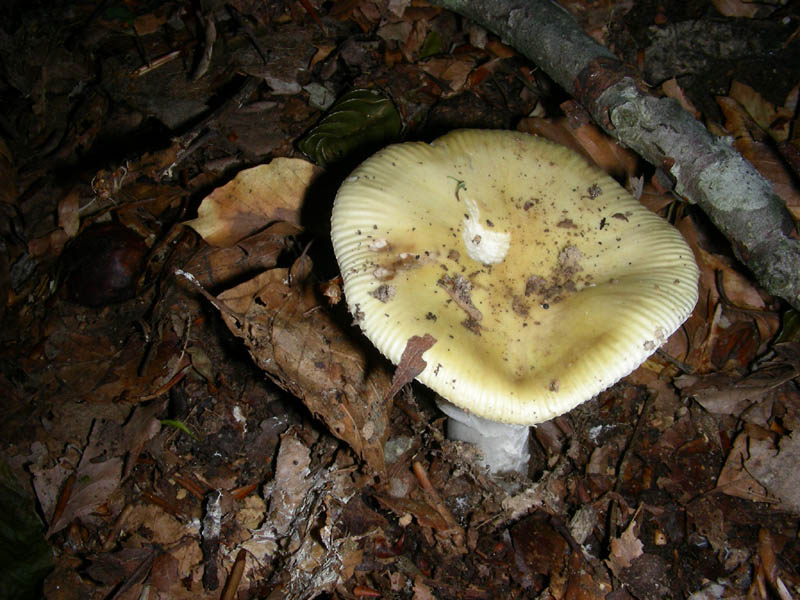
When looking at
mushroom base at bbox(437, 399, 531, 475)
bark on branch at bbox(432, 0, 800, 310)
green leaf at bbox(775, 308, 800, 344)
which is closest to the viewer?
bark on branch at bbox(432, 0, 800, 310)

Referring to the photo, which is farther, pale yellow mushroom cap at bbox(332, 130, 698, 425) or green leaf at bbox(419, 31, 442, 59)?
green leaf at bbox(419, 31, 442, 59)

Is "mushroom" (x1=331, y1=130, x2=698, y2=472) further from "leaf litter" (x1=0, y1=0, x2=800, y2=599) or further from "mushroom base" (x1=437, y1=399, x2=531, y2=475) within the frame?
"mushroom base" (x1=437, y1=399, x2=531, y2=475)

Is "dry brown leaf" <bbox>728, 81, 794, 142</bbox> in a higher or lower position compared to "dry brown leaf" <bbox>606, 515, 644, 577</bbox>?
higher

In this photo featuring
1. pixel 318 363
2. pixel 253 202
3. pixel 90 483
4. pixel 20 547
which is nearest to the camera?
pixel 20 547

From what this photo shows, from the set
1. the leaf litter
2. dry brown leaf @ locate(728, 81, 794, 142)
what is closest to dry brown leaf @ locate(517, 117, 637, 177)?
the leaf litter

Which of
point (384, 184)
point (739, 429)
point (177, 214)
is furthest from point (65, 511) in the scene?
point (739, 429)

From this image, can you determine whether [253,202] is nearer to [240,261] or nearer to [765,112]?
[240,261]

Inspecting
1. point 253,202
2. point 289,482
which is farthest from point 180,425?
point 253,202
